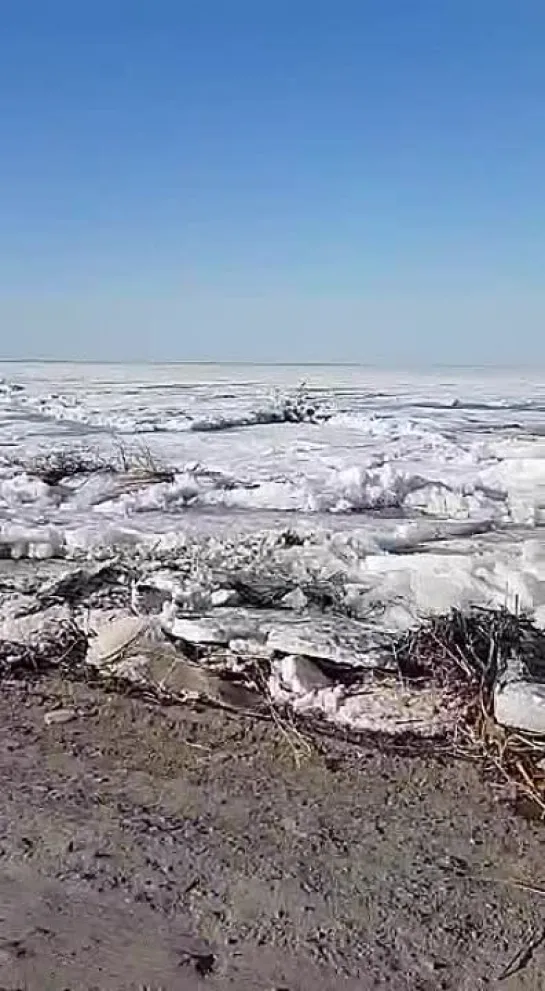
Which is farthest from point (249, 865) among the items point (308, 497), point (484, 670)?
point (308, 497)

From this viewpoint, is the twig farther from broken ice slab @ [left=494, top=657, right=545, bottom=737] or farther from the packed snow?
the packed snow

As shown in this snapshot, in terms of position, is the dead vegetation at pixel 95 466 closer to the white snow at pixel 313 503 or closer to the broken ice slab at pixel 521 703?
the white snow at pixel 313 503

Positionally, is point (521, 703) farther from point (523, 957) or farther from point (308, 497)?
point (308, 497)

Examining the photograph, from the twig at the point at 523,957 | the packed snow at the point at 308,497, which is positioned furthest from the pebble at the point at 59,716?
the twig at the point at 523,957

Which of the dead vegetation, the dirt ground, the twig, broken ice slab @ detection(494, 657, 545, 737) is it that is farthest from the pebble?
the dead vegetation

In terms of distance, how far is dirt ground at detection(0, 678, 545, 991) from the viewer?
246 cm

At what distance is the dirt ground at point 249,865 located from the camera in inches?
96.7

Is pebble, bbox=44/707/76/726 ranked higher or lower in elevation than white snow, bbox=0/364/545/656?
lower

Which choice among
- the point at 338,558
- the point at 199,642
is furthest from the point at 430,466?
the point at 199,642

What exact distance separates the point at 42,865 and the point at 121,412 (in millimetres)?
14454

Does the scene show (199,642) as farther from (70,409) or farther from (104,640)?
(70,409)

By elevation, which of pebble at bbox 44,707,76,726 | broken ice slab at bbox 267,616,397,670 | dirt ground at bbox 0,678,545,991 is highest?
broken ice slab at bbox 267,616,397,670

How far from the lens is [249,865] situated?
2.92 m

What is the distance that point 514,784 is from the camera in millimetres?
3410
